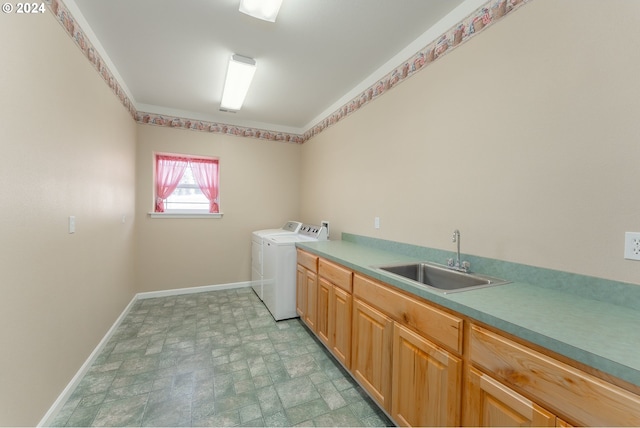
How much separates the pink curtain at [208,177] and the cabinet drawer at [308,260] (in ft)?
5.98

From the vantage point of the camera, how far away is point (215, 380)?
1.90 m

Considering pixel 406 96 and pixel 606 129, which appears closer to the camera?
pixel 606 129

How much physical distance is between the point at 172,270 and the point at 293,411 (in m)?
2.79

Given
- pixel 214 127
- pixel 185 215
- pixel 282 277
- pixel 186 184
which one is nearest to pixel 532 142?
pixel 282 277

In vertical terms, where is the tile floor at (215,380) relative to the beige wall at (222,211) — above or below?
below

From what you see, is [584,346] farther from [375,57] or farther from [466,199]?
[375,57]

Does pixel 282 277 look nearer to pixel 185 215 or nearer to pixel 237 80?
pixel 185 215

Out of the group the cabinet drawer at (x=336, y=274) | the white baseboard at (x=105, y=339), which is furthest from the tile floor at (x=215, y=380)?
the cabinet drawer at (x=336, y=274)

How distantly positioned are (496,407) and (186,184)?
13.2 ft

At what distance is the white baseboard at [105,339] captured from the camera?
1512 millimetres

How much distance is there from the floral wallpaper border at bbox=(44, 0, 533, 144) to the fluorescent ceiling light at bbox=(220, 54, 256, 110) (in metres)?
0.86

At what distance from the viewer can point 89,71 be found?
197cm

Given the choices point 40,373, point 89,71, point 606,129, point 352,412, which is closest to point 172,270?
point 40,373

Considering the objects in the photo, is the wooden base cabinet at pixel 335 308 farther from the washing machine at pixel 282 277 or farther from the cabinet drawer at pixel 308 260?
the washing machine at pixel 282 277
